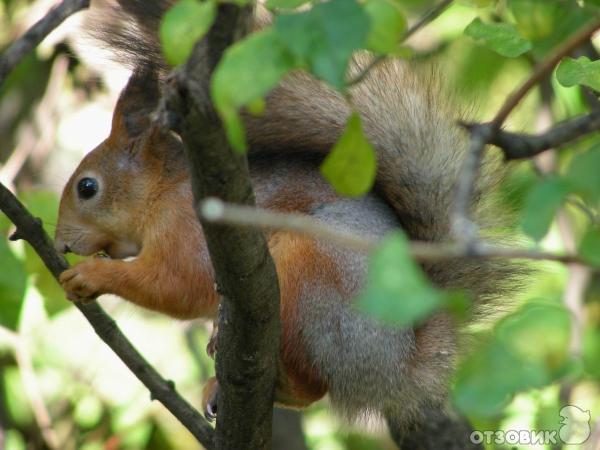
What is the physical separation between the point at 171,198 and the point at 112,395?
49.9 inches

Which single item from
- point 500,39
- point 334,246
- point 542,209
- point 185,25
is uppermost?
point 185,25

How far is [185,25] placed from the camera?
2.82 feet

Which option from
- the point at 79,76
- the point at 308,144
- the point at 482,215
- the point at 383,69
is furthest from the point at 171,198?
the point at 79,76

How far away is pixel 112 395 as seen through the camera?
3287mm

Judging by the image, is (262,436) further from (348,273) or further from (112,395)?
(112,395)

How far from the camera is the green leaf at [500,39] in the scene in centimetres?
126

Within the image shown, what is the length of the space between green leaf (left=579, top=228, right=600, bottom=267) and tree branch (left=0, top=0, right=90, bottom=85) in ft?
3.62

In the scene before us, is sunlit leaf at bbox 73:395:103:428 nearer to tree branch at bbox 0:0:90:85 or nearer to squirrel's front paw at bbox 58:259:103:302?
squirrel's front paw at bbox 58:259:103:302

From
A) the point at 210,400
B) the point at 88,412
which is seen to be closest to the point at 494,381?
the point at 210,400

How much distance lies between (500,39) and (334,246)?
0.83m

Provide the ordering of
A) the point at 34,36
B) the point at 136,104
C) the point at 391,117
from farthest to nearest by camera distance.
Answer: the point at 136,104, the point at 391,117, the point at 34,36

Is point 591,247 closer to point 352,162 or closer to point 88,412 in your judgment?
point 352,162

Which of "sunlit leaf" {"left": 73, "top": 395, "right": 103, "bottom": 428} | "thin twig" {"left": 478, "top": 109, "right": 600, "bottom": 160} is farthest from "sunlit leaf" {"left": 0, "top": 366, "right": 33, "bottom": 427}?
"thin twig" {"left": 478, "top": 109, "right": 600, "bottom": 160}

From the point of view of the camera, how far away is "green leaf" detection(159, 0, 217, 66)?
86 cm
